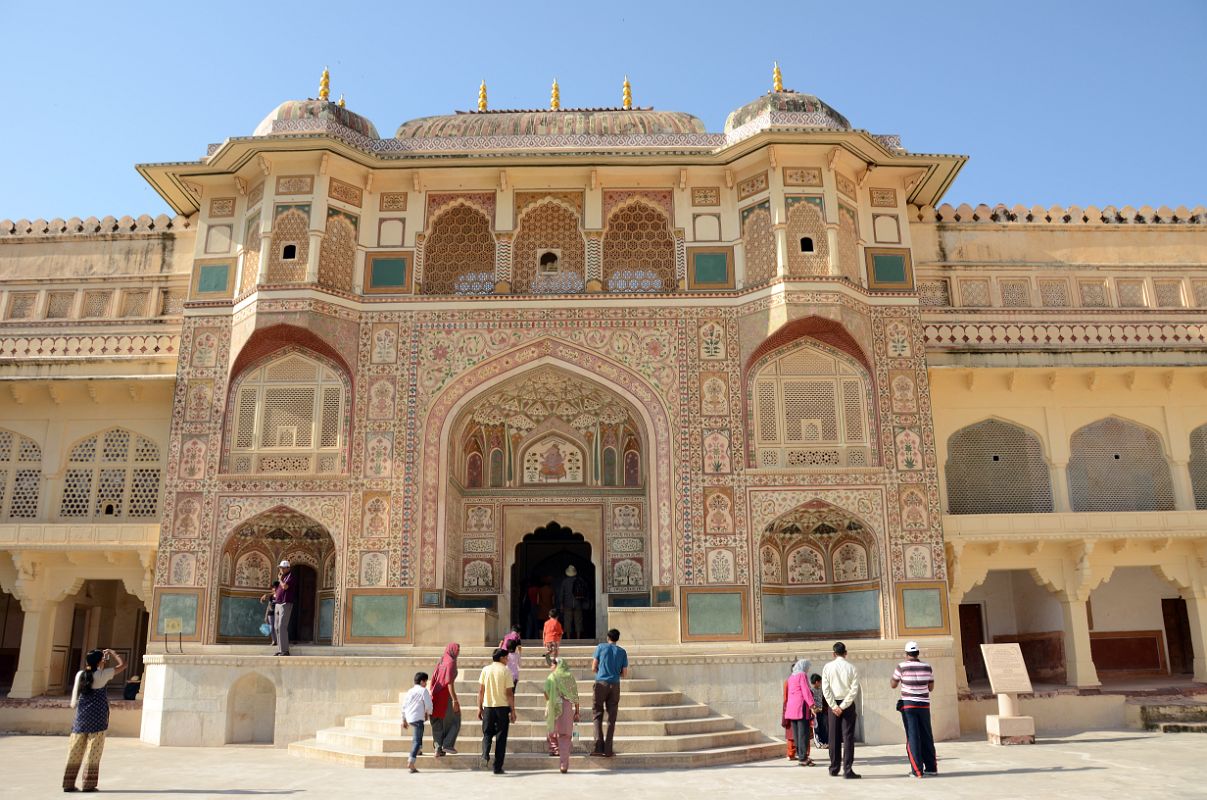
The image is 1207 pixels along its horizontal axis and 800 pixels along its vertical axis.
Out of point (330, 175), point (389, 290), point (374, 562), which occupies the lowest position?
point (374, 562)

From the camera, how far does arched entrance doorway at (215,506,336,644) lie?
13.6m

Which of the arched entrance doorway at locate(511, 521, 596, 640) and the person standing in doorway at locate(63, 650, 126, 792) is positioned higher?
the arched entrance doorway at locate(511, 521, 596, 640)

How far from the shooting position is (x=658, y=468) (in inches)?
535

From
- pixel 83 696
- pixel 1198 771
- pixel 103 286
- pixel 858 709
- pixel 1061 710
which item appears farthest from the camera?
pixel 103 286

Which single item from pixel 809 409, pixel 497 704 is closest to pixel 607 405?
pixel 809 409

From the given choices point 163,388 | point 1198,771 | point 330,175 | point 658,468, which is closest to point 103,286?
point 163,388

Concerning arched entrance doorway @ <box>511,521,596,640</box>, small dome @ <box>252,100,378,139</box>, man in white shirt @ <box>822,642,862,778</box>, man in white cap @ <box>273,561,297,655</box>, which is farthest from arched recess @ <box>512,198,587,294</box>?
man in white shirt @ <box>822,642,862,778</box>

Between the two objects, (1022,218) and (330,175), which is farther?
(1022,218)

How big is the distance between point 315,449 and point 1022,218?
36.7ft

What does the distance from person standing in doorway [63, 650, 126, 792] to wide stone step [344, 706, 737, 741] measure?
324 centimetres

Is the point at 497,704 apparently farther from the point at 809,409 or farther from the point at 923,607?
the point at 809,409

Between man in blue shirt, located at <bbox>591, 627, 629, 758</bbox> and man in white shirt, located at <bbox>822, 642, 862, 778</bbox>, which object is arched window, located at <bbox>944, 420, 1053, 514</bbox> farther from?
man in blue shirt, located at <bbox>591, 627, 629, 758</bbox>

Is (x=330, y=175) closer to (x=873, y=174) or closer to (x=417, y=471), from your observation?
(x=417, y=471)

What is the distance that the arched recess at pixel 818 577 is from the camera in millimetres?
13641
